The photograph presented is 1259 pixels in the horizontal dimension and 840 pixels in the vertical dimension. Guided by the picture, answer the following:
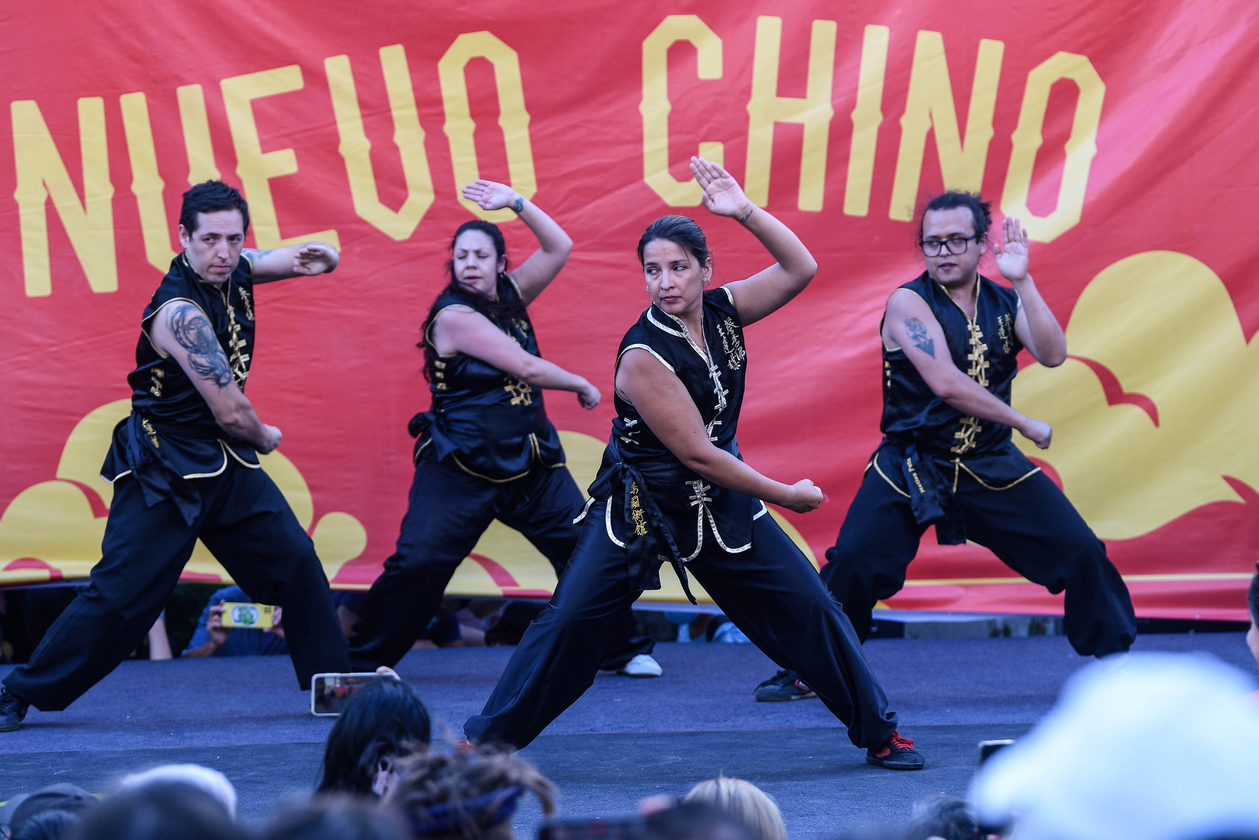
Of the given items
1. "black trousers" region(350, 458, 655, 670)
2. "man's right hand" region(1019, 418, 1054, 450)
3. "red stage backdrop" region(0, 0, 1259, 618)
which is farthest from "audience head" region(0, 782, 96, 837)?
"red stage backdrop" region(0, 0, 1259, 618)

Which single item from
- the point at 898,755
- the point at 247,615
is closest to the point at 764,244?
the point at 898,755

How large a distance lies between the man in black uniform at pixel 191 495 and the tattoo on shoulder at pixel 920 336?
2.13 m

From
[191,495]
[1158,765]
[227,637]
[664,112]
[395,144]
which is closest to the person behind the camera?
[1158,765]

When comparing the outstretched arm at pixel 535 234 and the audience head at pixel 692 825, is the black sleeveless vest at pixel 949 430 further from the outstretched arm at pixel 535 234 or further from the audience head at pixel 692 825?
the audience head at pixel 692 825

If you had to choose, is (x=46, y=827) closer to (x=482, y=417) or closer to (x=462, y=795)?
(x=462, y=795)

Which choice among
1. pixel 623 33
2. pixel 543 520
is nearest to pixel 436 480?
pixel 543 520

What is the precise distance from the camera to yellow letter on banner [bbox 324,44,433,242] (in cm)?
521

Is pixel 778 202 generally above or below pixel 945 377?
above

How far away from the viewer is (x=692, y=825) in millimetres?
1171

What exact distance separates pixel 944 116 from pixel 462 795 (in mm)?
4533

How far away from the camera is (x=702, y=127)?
5.35m

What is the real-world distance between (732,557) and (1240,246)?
3137 mm

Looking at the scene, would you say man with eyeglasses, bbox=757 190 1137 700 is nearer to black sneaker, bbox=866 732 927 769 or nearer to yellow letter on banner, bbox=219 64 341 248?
black sneaker, bbox=866 732 927 769

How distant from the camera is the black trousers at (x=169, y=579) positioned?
4031 millimetres
